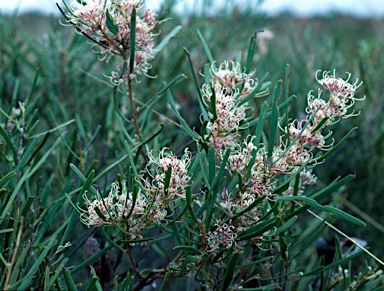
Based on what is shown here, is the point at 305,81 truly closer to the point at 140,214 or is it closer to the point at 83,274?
the point at 83,274

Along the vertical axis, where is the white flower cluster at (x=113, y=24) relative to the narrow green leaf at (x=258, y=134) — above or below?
above

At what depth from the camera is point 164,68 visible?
4.21 feet

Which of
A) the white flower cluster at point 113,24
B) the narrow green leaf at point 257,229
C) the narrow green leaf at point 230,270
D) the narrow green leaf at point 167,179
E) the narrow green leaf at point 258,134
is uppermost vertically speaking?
the white flower cluster at point 113,24

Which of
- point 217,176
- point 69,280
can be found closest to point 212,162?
point 217,176

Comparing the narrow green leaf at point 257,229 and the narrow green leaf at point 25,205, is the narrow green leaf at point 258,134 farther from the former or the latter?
the narrow green leaf at point 25,205

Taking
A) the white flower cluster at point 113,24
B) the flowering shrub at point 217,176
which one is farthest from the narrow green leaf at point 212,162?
the white flower cluster at point 113,24

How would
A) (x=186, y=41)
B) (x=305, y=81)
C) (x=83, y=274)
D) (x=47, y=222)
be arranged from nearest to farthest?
1. (x=47, y=222)
2. (x=83, y=274)
3. (x=305, y=81)
4. (x=186, y=41)

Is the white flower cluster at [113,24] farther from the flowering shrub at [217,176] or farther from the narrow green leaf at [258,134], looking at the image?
the narrow green leaf at [258,134]

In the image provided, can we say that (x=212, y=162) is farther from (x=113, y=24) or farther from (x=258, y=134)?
(x=113, y=24)

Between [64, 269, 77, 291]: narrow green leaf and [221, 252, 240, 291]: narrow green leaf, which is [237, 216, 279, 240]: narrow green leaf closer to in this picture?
[221, 252, 240, 291]: narrow green leaf

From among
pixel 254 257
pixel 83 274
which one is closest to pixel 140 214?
pixel 254 257

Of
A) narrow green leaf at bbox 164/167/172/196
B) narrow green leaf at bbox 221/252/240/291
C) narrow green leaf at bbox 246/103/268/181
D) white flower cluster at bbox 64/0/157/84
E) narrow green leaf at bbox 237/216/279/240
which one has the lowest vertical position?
narrow green leaf at bbox 221/252/240/291

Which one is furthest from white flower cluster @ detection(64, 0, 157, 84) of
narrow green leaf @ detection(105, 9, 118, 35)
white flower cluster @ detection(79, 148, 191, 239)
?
white flower cluster @ detection(79, 148, 191, 239)

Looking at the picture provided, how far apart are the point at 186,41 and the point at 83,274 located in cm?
76
